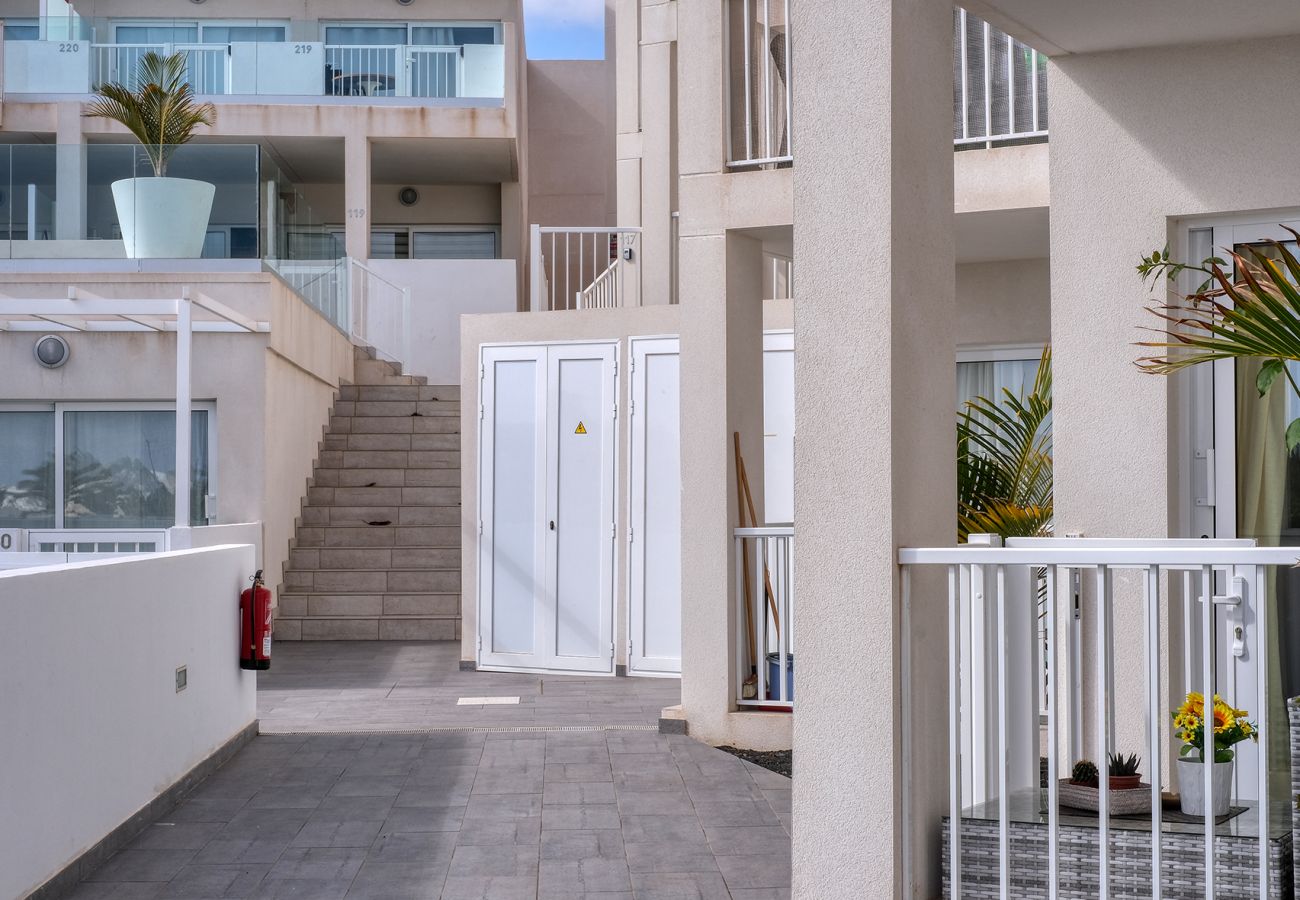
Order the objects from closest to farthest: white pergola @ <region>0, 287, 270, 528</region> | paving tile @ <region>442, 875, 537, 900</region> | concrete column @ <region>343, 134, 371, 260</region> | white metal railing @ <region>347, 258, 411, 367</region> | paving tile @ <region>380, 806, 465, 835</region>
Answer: paving tile @ <region>442, 875, 537, 900</region>
paving tile @ <region>380, 806, 465, 835</region>
white pergola @ <region>0, 287, 270, 528</region>
white metal railing @ <region>347, 258, 411, 367</region>
concrete column @ <region>343, 134, 371, 260</region>

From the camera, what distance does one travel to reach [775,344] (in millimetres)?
10000

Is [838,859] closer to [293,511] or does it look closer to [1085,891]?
[1085,891]

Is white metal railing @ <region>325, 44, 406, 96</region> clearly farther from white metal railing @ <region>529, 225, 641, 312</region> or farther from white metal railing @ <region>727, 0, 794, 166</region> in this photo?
white metal railing @ <region>727, 0, 794, 166</region>

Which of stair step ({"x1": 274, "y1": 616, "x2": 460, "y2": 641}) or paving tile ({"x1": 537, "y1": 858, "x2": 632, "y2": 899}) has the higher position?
stair step ({"x1": 274, "y1": 616, "x2": 460, "y2": 641})

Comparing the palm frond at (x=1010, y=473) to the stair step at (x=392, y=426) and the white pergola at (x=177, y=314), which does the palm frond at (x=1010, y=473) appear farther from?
the stair step at (x=392, y=426)

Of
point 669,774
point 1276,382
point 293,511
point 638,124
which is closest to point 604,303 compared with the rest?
point 638,124

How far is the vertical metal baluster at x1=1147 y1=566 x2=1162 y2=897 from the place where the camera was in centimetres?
359

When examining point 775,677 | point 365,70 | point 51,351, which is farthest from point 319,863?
point 365,70

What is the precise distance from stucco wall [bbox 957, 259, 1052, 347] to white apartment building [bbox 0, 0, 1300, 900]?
0.08ft

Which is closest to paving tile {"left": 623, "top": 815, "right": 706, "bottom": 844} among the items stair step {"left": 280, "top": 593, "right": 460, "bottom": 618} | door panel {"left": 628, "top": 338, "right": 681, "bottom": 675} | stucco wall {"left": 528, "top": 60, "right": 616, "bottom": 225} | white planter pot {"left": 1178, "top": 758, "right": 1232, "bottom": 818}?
white planter pot {"left": 1178, "top": 758, "right": 1232, "bottom": 818}

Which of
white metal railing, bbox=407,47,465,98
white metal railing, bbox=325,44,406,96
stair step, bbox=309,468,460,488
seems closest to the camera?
stair step, bbox=309,468,460,488

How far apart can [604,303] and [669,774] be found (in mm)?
7164

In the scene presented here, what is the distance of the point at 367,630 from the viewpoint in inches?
521

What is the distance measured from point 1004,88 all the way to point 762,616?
314 cm
